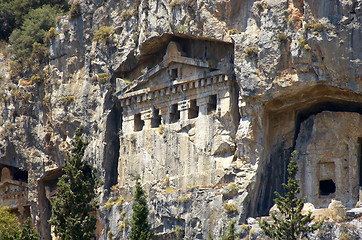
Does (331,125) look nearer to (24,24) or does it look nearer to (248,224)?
(248,224)

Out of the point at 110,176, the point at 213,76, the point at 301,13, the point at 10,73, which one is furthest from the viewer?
the point at 10,73

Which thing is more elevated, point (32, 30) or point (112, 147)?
point (32, 30)

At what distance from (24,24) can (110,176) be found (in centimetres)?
1622

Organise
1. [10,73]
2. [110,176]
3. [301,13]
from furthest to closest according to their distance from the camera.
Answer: [10,73], [110,176], [301,13]

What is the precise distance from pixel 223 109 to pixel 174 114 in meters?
3.96

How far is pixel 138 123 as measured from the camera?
195 ft

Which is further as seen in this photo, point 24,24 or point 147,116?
point 24,24

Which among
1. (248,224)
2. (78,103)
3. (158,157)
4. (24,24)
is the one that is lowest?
(248,224)

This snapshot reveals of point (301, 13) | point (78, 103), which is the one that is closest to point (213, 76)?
point (301, 13)

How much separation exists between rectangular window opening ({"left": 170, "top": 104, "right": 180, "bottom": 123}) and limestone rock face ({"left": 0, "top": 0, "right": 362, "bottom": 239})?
65 cm

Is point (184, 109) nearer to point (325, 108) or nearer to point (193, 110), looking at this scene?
point (193, 110)

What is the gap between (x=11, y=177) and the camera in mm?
68000

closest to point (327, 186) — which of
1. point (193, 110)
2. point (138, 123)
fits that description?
point (193, 110)

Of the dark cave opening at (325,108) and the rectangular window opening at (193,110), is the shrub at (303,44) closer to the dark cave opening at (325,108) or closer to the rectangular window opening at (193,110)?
the dark cave opening at (325,108)
